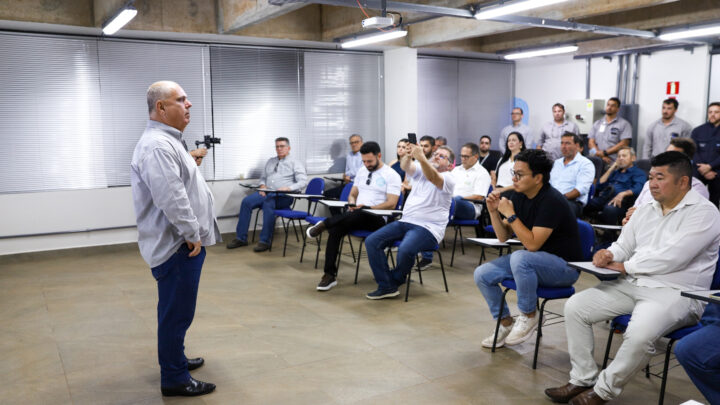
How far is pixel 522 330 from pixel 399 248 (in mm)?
1395

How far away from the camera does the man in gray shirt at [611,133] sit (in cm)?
848

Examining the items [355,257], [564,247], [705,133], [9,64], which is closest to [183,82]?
[9,64]

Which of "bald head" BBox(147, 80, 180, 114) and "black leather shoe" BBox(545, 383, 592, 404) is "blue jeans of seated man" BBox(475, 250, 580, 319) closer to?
"black leather shoe" BBox(545, 383, 592, 404)

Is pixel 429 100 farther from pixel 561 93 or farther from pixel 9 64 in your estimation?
pixel 9 64

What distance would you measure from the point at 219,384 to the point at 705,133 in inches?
267

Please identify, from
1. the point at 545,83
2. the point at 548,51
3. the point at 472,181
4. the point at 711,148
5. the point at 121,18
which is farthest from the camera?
the point at 545,83

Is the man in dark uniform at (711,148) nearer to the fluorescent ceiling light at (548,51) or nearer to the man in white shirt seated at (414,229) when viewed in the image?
the fluorescent ceiling light at (548,51)

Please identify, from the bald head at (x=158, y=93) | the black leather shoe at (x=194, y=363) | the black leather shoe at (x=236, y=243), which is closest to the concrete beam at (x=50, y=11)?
the black leather shoe at (x=236, y=243)

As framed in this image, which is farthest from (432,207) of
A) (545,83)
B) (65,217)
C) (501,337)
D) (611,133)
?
(545,83)

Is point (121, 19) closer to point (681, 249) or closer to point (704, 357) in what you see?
point (681, 249)

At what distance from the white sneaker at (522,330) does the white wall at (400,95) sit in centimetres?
551

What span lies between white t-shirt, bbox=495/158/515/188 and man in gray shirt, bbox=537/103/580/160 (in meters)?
2.49

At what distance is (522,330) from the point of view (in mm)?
3635

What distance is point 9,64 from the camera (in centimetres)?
659
